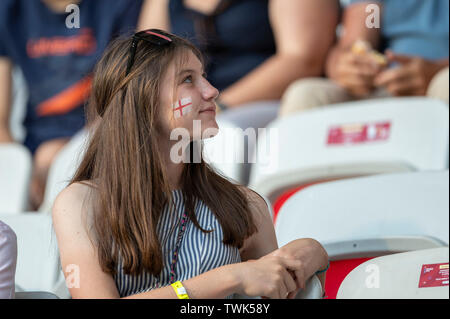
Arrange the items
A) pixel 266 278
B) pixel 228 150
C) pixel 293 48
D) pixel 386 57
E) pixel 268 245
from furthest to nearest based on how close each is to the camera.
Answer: pixel 293 48 < pixel 386 57 < pixel 228 150 < pixel 268 245 < pixel 266 278

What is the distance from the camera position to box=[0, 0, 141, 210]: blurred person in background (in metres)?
2.78

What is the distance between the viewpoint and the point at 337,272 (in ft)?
4.12

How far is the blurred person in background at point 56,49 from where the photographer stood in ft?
9.12

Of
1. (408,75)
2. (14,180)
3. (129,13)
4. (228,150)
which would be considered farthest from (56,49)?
(408,75)

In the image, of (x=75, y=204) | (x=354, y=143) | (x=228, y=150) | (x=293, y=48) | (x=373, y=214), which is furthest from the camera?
(x=293, y=48)

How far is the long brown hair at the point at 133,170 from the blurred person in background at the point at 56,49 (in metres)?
1.61

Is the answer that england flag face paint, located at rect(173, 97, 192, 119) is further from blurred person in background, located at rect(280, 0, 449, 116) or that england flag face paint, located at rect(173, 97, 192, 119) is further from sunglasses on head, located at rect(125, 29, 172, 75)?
blurred person in background, located at rect(280, 0, 449, 116)

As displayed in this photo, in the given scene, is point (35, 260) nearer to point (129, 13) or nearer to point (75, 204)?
point (75, 204)

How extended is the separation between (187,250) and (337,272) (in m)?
0.28

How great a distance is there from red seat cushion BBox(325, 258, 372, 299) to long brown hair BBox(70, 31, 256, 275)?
153mm

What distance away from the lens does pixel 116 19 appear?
2.81 meters

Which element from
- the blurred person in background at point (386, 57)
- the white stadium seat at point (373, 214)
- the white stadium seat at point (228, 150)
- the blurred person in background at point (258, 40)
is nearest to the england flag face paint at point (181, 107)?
the white stadium seat at point (373, 214)

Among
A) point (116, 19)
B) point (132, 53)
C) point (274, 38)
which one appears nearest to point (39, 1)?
point (116, 19)

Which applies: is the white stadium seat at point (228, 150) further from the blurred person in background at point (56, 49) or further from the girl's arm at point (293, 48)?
the blurred person in background at point (56, 49)
